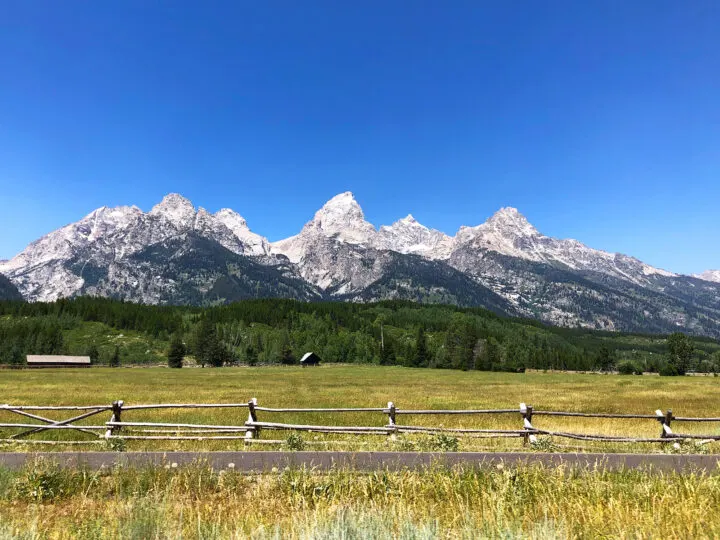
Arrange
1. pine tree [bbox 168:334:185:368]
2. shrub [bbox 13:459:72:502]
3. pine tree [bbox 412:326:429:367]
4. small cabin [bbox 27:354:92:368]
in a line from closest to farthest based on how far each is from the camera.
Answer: shrub [bbox 13:459:72:502]
small cabin [bbox 27:354:92:368]
pine tree [bbox 168:334:185:368]
pine tree [bbox 412:326:429:367]

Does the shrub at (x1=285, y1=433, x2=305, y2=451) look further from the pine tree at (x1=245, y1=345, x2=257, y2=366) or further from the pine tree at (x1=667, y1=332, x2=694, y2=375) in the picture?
the pine tree at (x1=245, y1=345, x2=257, y2=366)

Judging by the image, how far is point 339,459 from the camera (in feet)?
42.3

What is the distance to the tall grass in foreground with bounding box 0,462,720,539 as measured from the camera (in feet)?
21.4

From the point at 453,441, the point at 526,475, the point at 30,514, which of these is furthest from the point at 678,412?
the point at 30,514

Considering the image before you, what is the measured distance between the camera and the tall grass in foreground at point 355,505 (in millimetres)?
6512

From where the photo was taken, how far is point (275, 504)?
9.12m

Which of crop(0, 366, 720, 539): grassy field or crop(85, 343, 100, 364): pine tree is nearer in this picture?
crop(0, 366, 720, 539): grassy field

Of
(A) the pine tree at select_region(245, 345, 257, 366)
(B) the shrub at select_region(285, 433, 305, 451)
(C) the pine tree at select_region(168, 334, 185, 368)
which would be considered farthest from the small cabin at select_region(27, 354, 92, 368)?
(B) the shrub at select_region(285, 433, 305, 451)

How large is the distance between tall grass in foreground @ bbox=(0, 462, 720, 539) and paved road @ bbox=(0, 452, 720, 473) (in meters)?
0.98

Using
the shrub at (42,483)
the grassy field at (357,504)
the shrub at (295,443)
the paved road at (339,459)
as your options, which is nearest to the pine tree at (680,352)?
the paved road at (339,459)

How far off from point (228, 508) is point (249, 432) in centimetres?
941

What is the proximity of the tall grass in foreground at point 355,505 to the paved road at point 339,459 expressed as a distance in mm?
979

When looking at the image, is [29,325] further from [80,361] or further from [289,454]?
[289,454]

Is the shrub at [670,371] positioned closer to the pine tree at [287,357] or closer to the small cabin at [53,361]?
the pine tree at [287,357]
